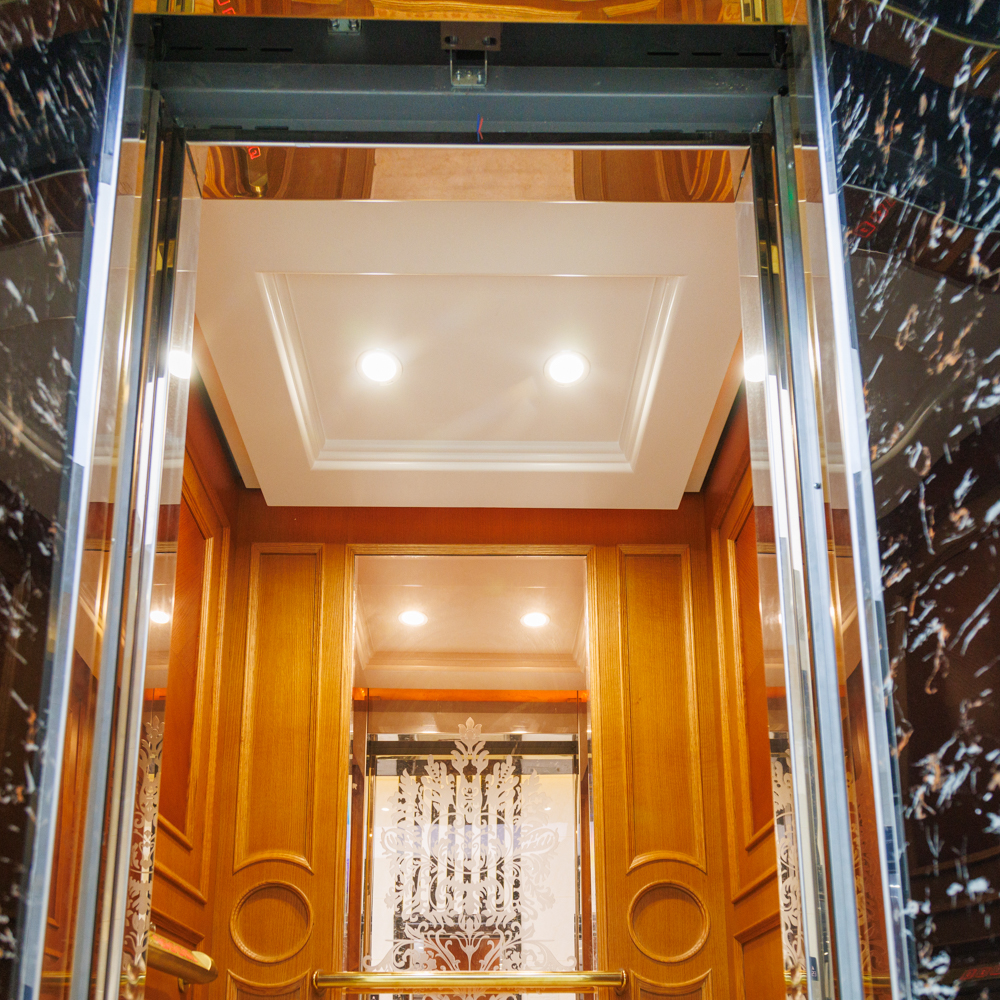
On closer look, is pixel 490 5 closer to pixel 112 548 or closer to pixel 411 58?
pixel 411 58

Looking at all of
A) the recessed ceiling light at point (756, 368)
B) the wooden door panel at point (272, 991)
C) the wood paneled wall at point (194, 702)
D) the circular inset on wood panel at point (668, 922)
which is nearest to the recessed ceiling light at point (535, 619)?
the circular inset on wood panel at point (668, 922)

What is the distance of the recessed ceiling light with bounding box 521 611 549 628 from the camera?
139 inches

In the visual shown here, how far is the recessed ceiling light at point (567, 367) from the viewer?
2.90 m

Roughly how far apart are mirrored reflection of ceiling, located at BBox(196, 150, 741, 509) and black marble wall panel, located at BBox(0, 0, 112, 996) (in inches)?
23.1

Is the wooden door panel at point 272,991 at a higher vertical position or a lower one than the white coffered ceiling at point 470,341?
lower

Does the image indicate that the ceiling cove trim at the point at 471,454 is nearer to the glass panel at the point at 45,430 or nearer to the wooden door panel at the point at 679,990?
→ the wooden door panel at the point at 679,990

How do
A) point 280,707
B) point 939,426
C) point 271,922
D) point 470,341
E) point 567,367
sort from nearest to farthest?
point 939,426 → point 470,341 → point 567,367 → point 271,922 → point 280,707

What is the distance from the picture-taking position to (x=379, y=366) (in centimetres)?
292

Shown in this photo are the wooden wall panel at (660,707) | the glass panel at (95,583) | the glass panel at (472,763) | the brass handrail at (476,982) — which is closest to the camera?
the glass panel at (95,583)

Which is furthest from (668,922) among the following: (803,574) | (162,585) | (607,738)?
(162,585)

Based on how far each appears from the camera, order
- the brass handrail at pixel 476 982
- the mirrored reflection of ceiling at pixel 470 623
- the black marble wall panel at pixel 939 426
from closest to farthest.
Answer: the black marble wall panel at pixel 939 426 < the brass handrail at pixel 476 982 < the mirrored reflection of ceiling at pixel 470 623

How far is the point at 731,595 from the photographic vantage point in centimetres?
334

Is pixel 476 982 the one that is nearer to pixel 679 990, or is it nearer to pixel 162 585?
pixel 679 990

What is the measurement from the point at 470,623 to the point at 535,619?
217 millimetres
